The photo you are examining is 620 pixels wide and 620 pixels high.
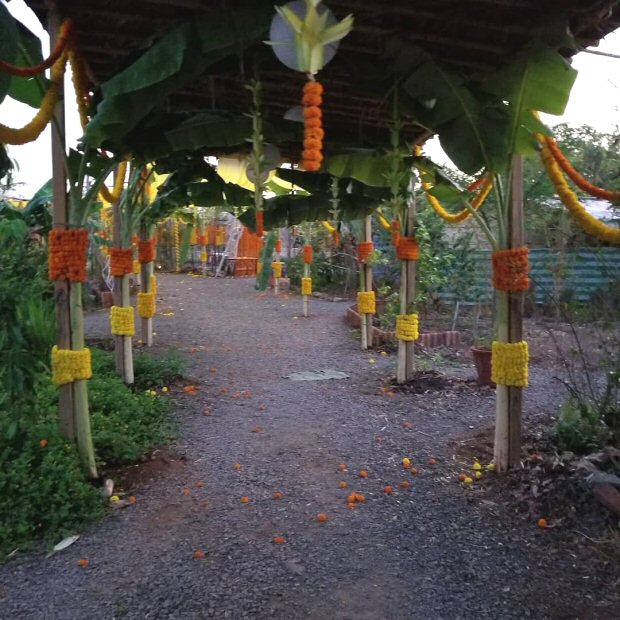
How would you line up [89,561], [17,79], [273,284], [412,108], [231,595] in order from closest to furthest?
[231,595]
[89,561]
[17,79]
[412,108]
[273,284]

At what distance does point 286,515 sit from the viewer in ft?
12.9

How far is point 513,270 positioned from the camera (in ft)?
14.2

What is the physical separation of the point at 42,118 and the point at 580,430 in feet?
15.3

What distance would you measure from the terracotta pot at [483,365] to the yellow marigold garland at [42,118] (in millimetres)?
5754

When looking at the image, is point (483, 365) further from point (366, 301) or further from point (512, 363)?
point (512, 363)

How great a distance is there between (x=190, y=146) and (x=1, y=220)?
431 cm

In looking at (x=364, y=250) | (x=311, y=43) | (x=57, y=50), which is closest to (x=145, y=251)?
(x=364, y=250)

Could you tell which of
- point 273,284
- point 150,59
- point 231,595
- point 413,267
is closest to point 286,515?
point 231,595

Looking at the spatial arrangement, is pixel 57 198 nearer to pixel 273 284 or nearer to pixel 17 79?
pixel 17 79

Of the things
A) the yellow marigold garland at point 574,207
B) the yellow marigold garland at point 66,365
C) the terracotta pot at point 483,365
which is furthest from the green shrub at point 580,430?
the yellow marigold garland at point 66,365

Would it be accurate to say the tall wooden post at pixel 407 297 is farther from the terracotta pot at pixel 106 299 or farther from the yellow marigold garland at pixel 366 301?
the terracotta pot at pixel 106 299

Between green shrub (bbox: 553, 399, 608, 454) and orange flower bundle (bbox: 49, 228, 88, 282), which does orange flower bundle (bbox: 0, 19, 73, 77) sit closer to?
orange flower bundle (bbox: 49, 228, 88, 282)

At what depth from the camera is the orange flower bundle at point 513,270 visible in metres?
4.32

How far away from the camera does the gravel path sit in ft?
9.52
